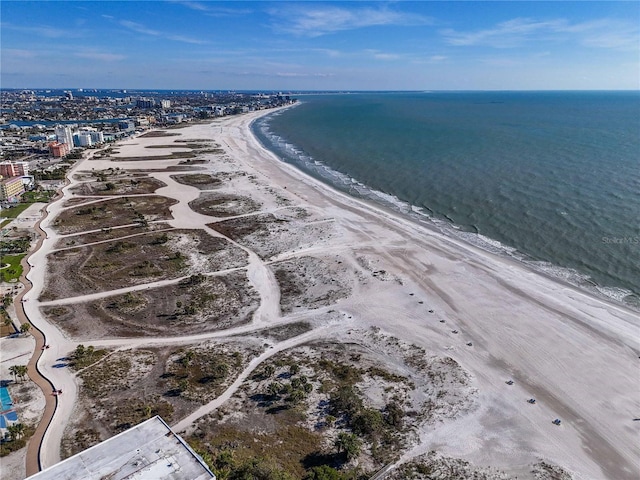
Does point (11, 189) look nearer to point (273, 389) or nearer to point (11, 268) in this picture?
point (11, 268)

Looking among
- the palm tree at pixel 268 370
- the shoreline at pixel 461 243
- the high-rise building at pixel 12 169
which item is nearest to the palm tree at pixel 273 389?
the palm tree at pixel 268 370

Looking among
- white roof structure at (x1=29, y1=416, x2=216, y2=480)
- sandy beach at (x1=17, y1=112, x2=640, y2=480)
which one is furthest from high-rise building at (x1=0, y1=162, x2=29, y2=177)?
white roof structure at (x1=29, y1=416, x2=216, y2=480)

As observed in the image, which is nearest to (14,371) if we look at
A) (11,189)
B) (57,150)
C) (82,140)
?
(11,189)

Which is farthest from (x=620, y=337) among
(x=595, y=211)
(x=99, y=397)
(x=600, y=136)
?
(x=600, y=136)

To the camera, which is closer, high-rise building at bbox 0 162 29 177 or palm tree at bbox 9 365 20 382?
palm tree at bbox 9 365 20 382

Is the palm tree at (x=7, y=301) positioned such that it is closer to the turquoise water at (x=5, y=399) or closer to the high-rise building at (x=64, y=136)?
the turquoise water at (x=5, y=399)

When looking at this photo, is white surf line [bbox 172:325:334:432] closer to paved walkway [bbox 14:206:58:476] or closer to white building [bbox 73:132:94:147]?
paved walkway [bbox 14:206:58:476]

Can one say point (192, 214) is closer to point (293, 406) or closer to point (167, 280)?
point (167, 280)
